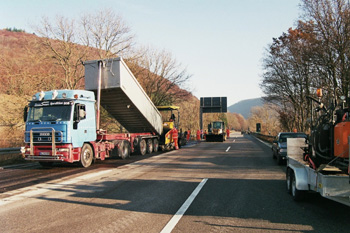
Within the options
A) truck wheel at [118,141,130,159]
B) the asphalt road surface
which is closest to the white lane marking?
the asphalt road surface

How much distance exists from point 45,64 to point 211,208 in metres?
21.7

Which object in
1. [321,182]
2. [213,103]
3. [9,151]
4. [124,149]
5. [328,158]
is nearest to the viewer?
[321,182]

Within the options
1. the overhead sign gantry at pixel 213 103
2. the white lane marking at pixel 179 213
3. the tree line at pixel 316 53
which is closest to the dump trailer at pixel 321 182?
the white lane marking at pixel 179 213

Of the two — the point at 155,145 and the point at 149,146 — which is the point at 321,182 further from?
the point at 155,145

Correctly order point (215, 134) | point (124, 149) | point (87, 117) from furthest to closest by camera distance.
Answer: point (215, 134) → point (124, 149) → point (87, 117)

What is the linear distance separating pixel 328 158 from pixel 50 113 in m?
10.1

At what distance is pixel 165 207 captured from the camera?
6023 millimetres

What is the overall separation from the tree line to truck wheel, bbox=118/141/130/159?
10199 millimetres

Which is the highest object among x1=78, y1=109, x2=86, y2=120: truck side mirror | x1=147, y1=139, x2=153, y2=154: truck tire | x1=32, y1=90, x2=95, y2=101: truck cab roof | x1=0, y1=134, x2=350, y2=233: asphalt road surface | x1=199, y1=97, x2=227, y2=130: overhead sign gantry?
x1=199, y1=97, x2=227, y2=130: overhead sign gantry

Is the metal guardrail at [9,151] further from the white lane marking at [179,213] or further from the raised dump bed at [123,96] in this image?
the white lane marking at [179,213]

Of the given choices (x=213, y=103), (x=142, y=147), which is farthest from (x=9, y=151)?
(x=213, y=103)

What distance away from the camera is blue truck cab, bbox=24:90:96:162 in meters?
11.1

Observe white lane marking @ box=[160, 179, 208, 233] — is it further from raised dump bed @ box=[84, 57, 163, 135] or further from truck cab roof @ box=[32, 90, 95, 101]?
raised dump bed @ box=[84, 57, 163, 135]

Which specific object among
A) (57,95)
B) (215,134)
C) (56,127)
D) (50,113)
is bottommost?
(215,134)
